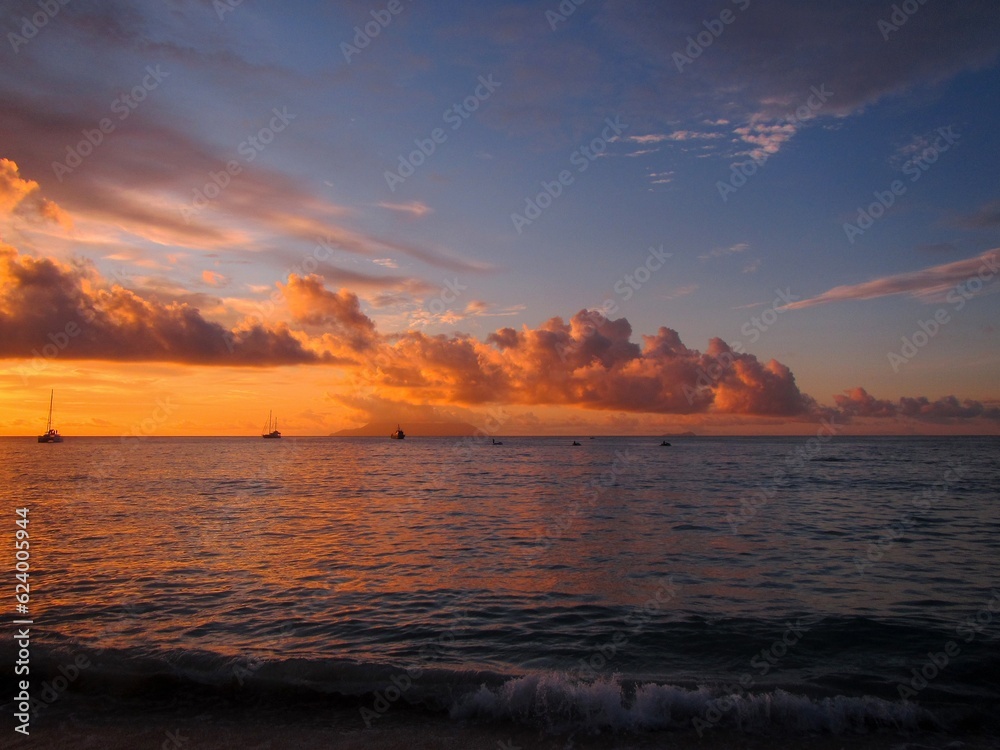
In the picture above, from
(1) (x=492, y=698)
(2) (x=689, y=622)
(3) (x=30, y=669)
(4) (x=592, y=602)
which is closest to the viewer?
(1) (x=492, y=698)

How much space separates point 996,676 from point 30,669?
21718mm

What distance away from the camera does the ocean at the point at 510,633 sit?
34.0ft

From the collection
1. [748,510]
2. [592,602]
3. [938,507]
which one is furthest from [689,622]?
[938,507]

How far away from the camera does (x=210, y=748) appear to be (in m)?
9.27

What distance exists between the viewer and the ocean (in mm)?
10367

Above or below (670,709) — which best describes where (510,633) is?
below

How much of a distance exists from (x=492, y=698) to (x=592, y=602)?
8013 millimetres

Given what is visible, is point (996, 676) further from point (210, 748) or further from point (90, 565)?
point (90, 565)

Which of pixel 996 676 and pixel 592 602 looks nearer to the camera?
pixel 996 676

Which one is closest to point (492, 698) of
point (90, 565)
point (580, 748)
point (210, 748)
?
point (580, 748)

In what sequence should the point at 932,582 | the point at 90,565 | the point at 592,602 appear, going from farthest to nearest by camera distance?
1. the point at 90,565
2. the point at 932,582
3. the point at 592,602

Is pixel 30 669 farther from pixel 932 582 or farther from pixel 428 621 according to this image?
pixel 932 582

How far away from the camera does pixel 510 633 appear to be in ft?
50.3

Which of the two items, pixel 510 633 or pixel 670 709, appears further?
pixel 510 633
